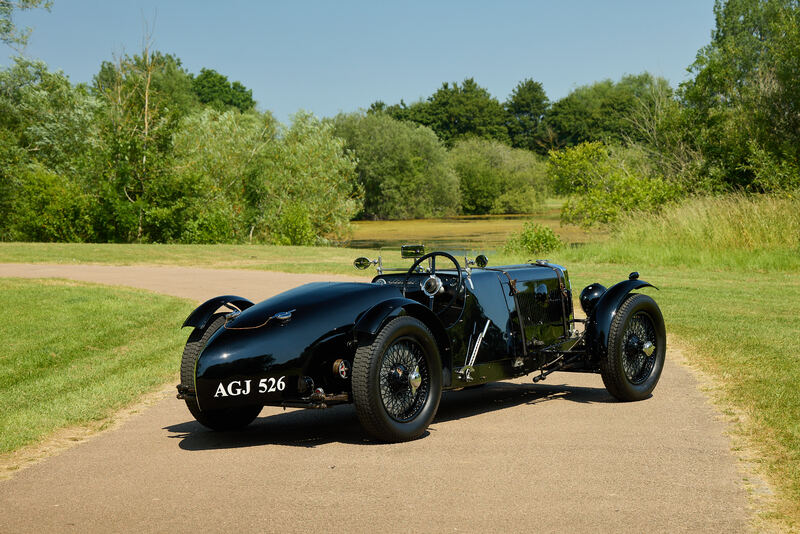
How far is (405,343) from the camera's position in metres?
6.25

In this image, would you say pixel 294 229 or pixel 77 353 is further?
pixel 294 229

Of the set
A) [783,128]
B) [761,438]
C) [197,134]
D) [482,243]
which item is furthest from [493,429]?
[197,134]

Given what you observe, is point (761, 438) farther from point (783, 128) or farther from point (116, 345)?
point (783, 128)

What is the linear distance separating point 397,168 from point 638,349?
63.3 metres

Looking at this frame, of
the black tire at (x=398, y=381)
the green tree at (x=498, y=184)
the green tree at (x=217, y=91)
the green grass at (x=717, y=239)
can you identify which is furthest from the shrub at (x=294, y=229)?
the green tree at (x=217, y=91)

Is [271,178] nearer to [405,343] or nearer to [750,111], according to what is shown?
[750,111]

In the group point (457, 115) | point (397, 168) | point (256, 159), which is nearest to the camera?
point (256, 159)

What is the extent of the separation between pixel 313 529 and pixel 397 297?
97.6 inches

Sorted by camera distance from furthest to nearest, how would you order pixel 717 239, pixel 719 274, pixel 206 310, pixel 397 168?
pixel 397 168, pixel 717 239, pixel 719 274, pixel 206 310

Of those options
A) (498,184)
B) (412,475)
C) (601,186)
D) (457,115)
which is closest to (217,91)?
(457,115)

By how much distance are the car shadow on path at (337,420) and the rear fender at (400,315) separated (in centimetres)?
61

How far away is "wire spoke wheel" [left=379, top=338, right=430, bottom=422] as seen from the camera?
609cm

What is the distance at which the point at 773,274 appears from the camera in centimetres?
2059

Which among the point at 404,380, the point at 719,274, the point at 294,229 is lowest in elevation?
the point at 719,274
